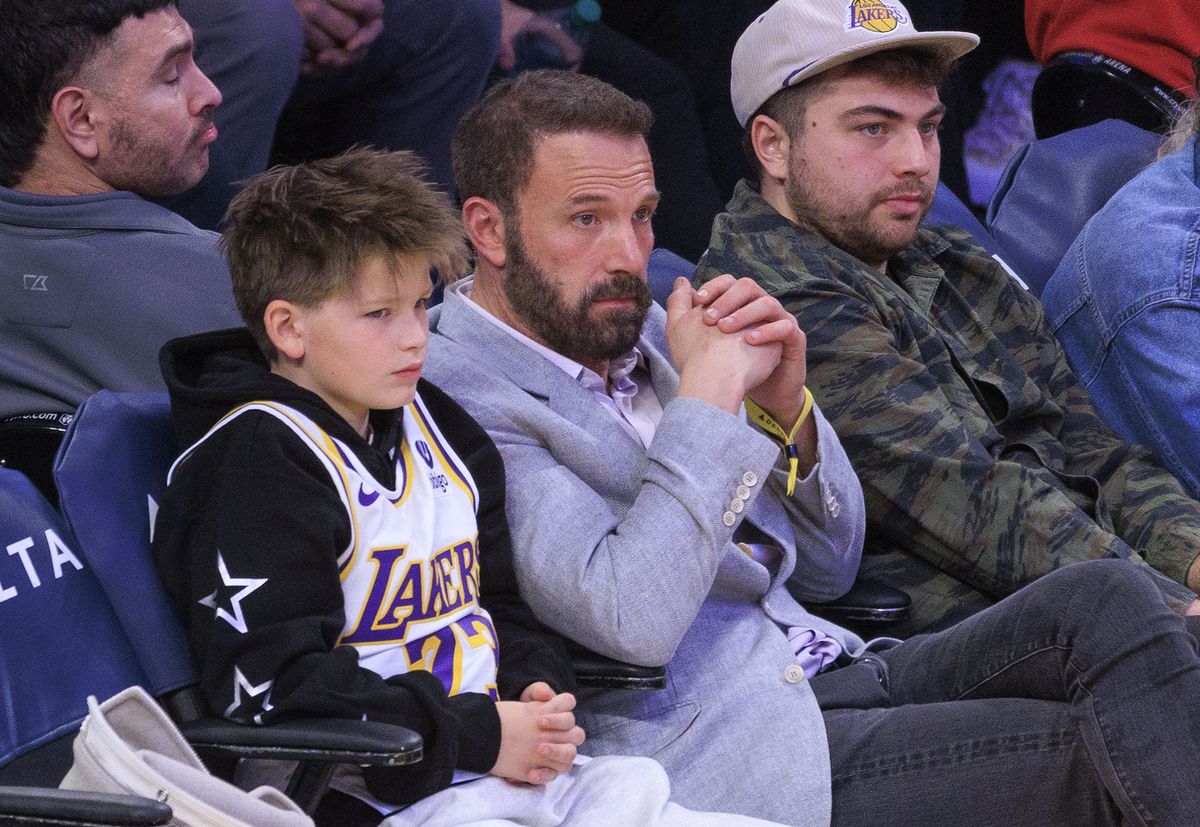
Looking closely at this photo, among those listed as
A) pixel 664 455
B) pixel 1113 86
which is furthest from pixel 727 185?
pixel 664 455

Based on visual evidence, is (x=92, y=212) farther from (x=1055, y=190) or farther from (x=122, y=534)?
(x=1055, y=190)

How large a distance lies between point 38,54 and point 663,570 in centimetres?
127

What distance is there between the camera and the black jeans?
200 centimetres

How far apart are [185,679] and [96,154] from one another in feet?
3.37

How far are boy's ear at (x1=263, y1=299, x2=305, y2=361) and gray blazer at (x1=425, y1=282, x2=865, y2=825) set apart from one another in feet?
1.23

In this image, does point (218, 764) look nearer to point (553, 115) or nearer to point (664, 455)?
point (664, 455)

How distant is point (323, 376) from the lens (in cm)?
195

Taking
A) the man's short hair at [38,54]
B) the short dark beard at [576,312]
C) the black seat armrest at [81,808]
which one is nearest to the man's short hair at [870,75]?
the short dark beard at [576,312]

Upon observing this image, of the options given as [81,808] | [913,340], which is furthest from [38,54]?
[913,340]

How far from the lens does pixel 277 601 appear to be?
176 cm

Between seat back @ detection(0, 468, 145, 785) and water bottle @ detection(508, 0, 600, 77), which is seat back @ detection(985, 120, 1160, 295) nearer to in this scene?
water bottle @ detection(508, 0, 600, 77)

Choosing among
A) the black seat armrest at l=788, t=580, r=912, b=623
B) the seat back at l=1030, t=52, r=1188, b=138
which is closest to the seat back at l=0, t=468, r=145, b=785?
the black seat armrest at l=788, t=580, r=912, b=623

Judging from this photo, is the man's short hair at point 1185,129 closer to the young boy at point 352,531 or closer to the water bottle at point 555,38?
the water bottle at point 555,38

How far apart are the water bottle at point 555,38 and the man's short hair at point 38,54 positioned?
1429 mm
